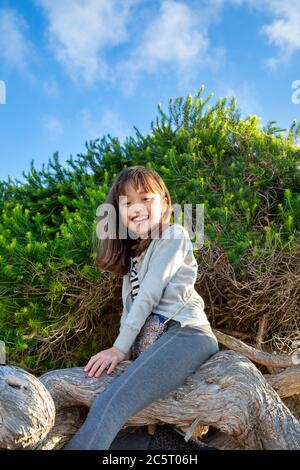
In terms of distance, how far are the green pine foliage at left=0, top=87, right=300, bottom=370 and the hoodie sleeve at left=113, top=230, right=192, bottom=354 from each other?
89cm

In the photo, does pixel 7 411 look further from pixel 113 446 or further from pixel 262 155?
pixel 262 155

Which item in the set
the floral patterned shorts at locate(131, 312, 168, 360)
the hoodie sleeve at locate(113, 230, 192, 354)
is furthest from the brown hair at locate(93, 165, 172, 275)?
the floral patterned shorts at locate(131, 312, 168, 360)

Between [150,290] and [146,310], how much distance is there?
0.10 meters

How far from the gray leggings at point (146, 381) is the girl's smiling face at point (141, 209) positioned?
0.53 m

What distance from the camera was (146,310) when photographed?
2.68 metres

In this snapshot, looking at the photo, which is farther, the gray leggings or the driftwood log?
the driftwood log

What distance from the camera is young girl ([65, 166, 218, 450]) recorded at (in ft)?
7.91

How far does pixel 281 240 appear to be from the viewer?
3.87 metres

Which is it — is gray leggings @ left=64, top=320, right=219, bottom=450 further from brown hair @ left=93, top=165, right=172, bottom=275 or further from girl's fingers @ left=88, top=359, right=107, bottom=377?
brown hair @ left=93, top=165, right=172, bottom=275

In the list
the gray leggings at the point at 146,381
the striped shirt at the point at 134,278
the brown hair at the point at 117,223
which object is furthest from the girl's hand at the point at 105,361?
the brown hair at the point at 117,223

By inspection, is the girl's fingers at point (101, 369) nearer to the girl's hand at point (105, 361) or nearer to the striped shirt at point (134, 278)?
the girl's hand at point (105, 361)

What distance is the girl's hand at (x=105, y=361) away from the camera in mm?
2686
